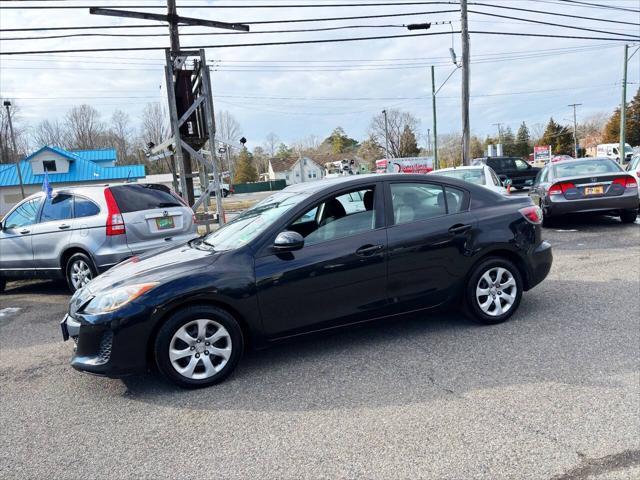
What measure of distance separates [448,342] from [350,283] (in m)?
1.10

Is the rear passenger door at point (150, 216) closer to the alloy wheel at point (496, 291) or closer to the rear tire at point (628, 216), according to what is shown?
the alloy wheel at point (496, 291)

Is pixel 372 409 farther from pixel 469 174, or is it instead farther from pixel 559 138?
pixel 559 138

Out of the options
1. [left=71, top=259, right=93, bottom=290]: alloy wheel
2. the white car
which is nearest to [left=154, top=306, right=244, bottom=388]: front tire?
[left=71, top=259, right=93, bottom=290]: alloy wheel

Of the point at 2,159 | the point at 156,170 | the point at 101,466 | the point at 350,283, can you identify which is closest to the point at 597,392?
the point at 350,283

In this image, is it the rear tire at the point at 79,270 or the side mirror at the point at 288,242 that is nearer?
the side mirror at the point at 288,242

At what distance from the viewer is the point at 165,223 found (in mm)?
6953

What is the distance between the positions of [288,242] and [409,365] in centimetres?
141

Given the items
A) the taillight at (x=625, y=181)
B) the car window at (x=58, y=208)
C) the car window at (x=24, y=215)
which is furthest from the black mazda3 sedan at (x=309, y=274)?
the taillight at (x=625, y=181)

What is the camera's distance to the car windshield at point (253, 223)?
407cm

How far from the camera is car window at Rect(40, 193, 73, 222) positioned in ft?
22.9

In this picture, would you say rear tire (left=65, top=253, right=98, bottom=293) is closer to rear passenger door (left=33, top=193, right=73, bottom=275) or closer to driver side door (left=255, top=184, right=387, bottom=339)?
rear passenger door (left=33, top=193, right=73, bottom=275)

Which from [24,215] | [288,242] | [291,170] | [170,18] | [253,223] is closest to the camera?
[288,242]

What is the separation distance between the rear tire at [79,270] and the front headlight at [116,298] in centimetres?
332

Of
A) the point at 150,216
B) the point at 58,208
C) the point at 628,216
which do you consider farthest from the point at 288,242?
the point at 628,216
